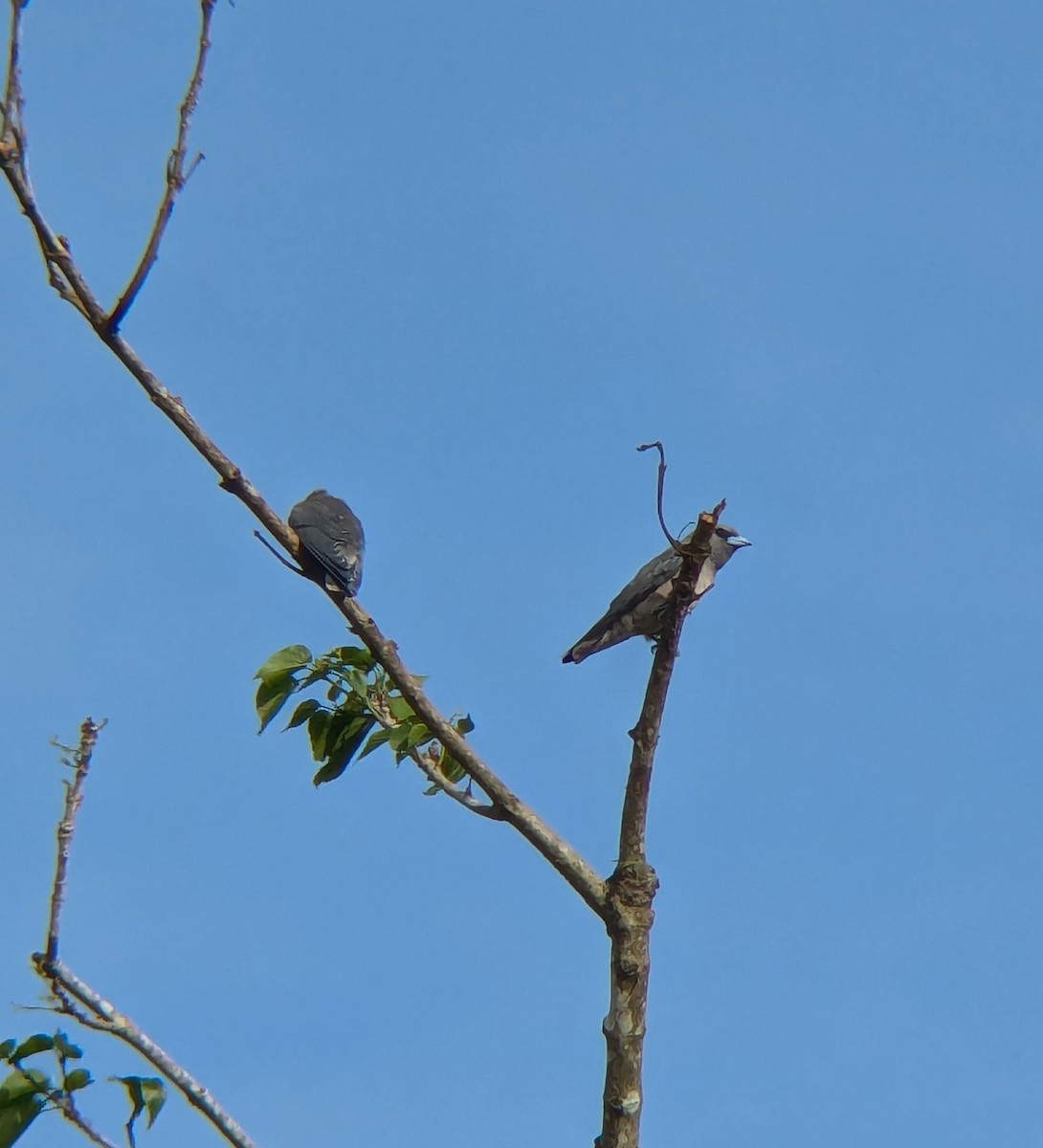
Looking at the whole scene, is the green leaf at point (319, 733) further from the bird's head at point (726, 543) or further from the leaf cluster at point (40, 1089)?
the bird's head at point (726, 543)

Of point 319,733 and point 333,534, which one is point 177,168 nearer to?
point 319,733

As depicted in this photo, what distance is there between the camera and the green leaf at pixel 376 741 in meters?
5.41

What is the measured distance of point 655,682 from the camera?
4906 mm

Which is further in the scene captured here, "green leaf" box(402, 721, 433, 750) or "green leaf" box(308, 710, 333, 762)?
"green leaf" box(308, 710, 333, 762)

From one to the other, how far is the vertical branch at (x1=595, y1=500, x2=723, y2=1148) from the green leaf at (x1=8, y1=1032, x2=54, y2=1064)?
149cm

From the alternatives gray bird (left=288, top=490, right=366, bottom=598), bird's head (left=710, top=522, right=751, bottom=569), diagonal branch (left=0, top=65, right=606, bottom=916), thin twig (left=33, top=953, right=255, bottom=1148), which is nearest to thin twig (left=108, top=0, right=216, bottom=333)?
diagonal branch (left=0, top=65, right=606, bottom=916)

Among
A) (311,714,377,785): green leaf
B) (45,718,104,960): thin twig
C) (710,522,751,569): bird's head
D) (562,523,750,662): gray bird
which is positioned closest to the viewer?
(45,718,104,960): thin twig

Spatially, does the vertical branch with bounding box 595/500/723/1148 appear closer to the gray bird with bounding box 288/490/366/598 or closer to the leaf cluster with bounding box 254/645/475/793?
the leaf cluster with bounding box 254/645/475/793

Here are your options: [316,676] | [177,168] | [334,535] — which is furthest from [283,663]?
[334,535]

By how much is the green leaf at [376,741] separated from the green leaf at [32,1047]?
6.25ft

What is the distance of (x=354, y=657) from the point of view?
543cm

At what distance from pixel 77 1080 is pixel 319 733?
6.53 feet

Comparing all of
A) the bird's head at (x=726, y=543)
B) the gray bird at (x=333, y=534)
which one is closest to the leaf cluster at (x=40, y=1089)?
the gray bird at (x=333, y=534)

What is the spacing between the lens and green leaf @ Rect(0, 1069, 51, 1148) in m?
3.65
